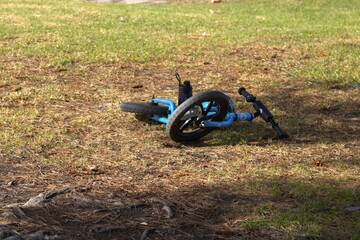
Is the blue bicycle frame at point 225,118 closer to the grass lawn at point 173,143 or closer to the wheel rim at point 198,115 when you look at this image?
the wheel rim at point 198,115

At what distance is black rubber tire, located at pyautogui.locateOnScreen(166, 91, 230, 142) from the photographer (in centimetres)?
538

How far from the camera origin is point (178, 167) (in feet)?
16.6

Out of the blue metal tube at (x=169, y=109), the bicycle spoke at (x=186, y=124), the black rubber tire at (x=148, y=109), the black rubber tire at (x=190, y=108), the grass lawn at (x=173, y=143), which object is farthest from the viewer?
the black rubber tire at (x=148, y=109)

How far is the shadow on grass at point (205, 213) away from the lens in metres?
3.90

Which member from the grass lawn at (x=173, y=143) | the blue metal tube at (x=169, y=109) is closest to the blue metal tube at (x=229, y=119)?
the grass lawn at (x=173, y=143)

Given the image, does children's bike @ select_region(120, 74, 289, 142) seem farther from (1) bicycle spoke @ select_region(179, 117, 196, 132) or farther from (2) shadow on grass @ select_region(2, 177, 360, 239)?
(2) shadow on grass @ select_region(2, 177, 360, 239)

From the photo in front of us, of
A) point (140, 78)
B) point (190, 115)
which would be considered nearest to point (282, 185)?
point (190, 115)

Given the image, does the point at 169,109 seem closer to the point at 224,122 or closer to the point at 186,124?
the point at 186,124

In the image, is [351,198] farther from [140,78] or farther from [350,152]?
[140,78]

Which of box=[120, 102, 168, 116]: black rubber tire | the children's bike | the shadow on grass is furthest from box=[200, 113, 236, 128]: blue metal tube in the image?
the shadow on grass

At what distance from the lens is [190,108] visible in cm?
544

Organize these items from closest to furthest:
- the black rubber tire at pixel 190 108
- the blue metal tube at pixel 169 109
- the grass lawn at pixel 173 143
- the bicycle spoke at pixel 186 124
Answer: the grass lawn at pixel 173 143 < the black rubber tire at pixel 190 108 < the bicycle spoke at pixel 186 124 < the blue metal tube at pixel 169 109

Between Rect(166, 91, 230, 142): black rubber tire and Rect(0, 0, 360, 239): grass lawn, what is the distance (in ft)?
0.32

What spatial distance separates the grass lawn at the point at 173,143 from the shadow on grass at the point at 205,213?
10 millimetres
